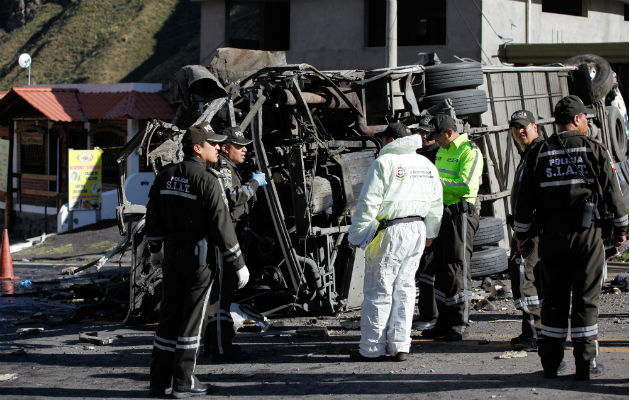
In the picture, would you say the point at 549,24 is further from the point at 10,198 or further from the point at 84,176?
the point at 10,198

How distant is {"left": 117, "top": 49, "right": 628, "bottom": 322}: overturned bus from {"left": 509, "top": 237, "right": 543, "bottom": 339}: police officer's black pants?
8.23 feet

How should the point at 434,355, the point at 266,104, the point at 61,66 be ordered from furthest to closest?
the point at 61,66
the point at 266,104
the point at 434,355

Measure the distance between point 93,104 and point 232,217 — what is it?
799 inches

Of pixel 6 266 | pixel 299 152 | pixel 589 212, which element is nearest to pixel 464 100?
pixel 299 152

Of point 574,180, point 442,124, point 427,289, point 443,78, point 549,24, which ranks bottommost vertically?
point 427,289

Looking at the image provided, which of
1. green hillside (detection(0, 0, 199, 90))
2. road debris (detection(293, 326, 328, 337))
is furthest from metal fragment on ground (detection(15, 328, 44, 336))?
green hillside (detection(0, 0, 199, 90))

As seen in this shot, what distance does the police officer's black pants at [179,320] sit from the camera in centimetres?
589

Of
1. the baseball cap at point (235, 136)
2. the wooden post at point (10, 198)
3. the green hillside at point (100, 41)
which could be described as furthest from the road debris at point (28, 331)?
the green hillside at point (100, 41)

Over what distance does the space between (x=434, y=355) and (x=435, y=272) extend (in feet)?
3.63

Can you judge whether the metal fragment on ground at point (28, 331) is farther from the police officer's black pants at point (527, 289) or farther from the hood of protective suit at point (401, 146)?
the police officer's black pants at point (527, 289)

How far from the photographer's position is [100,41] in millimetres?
53344

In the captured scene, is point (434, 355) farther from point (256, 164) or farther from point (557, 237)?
point (256, 164)

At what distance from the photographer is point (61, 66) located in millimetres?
52719

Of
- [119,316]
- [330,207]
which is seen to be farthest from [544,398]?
[119,316]
